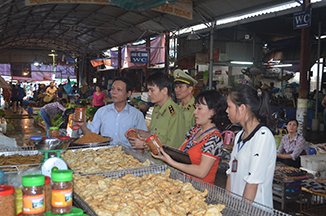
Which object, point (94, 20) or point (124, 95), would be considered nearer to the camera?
point (124, 95)

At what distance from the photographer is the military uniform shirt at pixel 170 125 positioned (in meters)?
2.98

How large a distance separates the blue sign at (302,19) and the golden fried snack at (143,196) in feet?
21.8

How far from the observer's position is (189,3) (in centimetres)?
799

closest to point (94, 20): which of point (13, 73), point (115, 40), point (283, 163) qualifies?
point (115, 40)

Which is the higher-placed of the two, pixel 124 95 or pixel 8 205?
pixel 124 95

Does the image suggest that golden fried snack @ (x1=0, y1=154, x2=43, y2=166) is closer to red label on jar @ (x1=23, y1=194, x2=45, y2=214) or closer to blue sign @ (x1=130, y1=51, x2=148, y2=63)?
red label on jar @ (x1=23, y1=194, x2=45, y2=214)

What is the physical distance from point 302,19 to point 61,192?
24.7 feet

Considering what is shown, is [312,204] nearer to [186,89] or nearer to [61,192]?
[186,89]

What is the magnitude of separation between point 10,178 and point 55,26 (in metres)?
17.7

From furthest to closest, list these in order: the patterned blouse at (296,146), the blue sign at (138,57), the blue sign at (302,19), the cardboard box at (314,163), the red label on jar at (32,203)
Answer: the blue sign at (138,57) < the blue sign at (302,19) < the patterned blouse at (296,146) < the cardboard box at (314,163) < the red label on jar at (32,203)

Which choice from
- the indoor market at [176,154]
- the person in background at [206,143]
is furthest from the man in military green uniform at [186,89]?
the person in background at [206,143]

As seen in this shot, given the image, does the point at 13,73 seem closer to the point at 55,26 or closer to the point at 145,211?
the point at 55,26

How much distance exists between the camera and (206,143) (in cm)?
221

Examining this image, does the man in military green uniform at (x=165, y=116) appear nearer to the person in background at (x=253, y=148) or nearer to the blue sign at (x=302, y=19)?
the person in background at (x=253, y=148)
